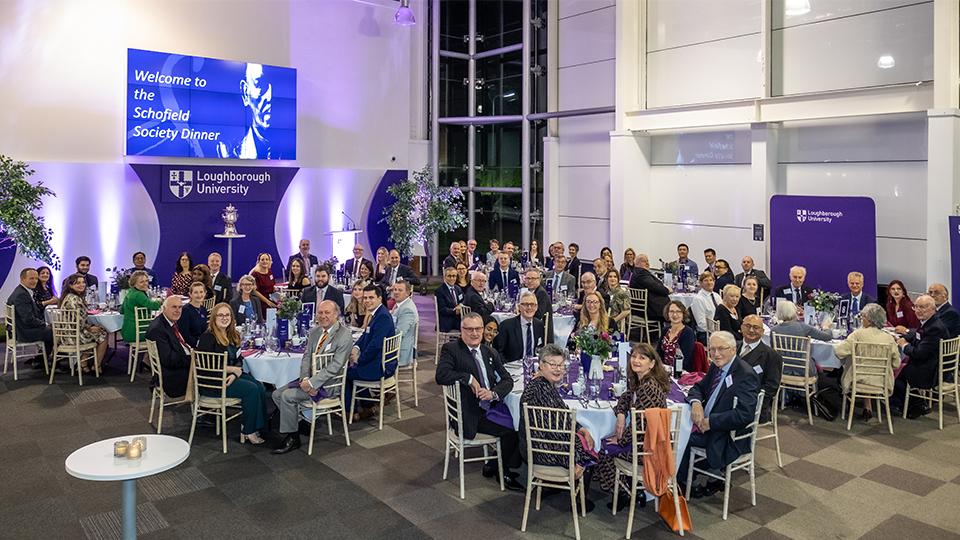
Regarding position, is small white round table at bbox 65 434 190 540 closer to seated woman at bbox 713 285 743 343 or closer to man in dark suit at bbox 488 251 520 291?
seated woman at bbox 713 285 743 343

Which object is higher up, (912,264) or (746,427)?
(912,264)

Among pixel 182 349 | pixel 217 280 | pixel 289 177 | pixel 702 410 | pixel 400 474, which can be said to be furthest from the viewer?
pixel 289 177

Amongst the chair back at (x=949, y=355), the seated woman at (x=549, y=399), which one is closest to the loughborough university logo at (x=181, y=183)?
the seated woman at (x=549, y=399)

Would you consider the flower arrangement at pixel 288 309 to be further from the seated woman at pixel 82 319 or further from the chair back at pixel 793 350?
the chair back at pixel 793 350

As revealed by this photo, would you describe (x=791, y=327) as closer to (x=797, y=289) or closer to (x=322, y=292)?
(x=797, y=289)

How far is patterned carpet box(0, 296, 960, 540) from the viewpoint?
4.97 m

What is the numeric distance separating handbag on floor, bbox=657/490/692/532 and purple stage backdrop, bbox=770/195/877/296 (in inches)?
250

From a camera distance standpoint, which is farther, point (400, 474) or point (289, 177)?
point (289, 177)

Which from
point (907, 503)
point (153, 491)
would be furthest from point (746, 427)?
point (153, 491)

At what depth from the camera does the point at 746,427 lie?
512 cm

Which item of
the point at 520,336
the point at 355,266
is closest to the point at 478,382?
the point at 520,336

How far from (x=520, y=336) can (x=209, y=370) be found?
274 cm

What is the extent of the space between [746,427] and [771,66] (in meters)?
7.87

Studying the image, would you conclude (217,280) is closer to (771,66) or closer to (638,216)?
(638,216)
